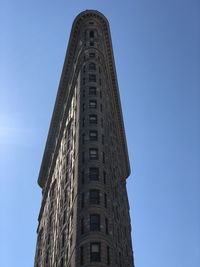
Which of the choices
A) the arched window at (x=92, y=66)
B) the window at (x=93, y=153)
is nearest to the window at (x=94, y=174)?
the window at (x=93, y=153)

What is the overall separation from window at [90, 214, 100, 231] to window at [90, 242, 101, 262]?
2.48 metres

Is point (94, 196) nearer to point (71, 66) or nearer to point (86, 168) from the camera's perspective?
point (86, 168)

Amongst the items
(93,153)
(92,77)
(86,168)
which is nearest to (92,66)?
(92,77)

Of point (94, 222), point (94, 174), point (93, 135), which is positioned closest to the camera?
point (94, 222)

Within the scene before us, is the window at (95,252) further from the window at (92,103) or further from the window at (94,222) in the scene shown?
the window at (92,103)

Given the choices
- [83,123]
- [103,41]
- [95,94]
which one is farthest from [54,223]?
[103,41]

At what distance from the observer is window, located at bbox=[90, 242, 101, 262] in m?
52.5

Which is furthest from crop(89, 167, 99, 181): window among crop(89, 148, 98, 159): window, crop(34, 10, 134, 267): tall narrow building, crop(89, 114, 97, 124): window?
crop(89, 114, 97, 124): window

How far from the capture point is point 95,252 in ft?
175

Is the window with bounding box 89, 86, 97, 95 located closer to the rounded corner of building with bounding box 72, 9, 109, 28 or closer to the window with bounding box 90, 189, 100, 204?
the window with bounding box 90, 189, 100, 204

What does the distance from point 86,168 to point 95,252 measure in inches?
622

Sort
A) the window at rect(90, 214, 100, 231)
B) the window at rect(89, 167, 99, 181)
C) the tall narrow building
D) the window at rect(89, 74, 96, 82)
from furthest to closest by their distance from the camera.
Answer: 1. the window at rect(89, 74, 96, 82)
2. the window at rect(89, 167, 99, 181)
3. the tall narrow building
4. the window at rect(90, 214, 100, 231)

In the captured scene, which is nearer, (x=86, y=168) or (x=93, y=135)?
(x=86, y=168)

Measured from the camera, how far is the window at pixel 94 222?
5631 centimetres
